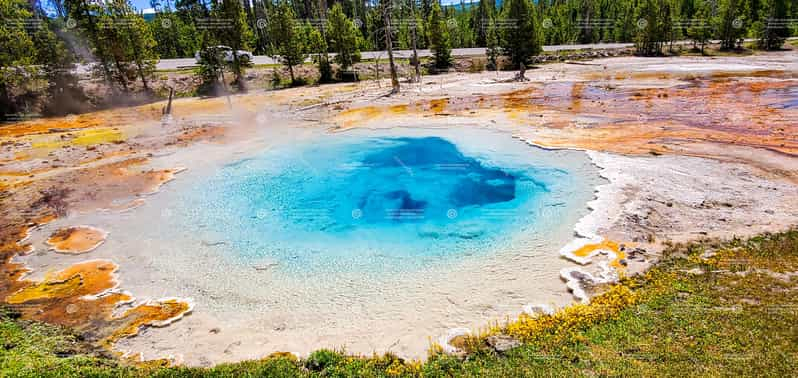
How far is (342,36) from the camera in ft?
133

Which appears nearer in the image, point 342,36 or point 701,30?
point 342,36

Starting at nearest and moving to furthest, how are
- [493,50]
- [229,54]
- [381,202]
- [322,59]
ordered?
[381,202] → [229,54] → [322,59] → [493,50]

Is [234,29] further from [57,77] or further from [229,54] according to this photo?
[57,77]

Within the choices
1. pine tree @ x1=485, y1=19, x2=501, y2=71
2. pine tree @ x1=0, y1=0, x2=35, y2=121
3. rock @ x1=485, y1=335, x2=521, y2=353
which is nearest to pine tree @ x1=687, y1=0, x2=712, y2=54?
pine tree @ x1=485, y1=19, x2=501, y2=71

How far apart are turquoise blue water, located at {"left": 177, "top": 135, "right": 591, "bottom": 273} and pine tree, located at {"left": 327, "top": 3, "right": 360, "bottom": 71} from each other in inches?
998

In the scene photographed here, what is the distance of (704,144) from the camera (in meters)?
14.9

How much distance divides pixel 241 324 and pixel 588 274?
264 inches

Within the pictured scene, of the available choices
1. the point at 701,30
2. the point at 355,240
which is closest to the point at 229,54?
the point at 355,240

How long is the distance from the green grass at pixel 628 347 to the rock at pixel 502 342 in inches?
4.6

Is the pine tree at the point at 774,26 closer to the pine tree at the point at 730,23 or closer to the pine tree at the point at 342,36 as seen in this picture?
the pine tree at the point at 730,23

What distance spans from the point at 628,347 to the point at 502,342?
1.72 m

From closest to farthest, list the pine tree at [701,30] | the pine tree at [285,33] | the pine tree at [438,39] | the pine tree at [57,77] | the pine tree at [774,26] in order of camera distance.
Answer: the pine tree at [57,77]
the pine tree at [285,33]
the pine tree at [438,39]
the pine tree at [774,26]
the pine tree at [701,30]

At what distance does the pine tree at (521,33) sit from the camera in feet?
149

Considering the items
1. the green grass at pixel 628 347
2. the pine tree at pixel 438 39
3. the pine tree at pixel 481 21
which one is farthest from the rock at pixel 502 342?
the pine tree at pixel 481 21
